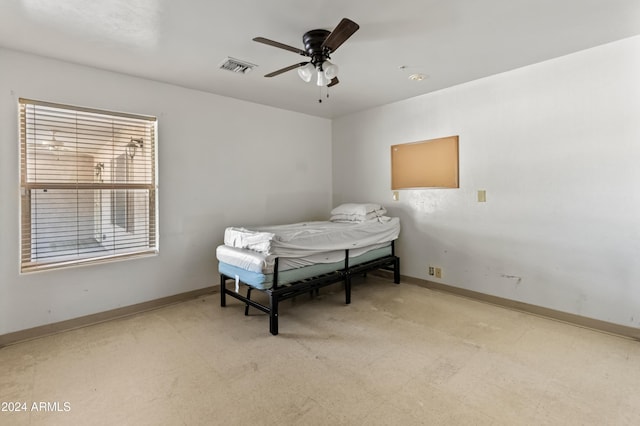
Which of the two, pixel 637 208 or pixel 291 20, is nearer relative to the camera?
pixel 291 20

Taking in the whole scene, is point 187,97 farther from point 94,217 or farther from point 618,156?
point 618,156

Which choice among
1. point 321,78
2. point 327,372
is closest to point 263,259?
point 327,372

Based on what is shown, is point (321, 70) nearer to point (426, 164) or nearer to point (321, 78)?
point (321, 78)

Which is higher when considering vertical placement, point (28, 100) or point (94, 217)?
point (28, 100)

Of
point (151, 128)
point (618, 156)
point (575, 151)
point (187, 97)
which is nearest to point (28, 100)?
point (151, 128)

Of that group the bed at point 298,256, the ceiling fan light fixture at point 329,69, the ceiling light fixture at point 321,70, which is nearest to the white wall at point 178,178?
the bed at point 298,256

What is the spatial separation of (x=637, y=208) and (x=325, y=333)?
2.95m

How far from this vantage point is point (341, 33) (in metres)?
1.99

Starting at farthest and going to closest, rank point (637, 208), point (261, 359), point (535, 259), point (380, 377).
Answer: point (535, 259)
point (637, 208)
point (261, 359)
point (380, 377)

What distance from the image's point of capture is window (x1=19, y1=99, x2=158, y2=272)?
275cm

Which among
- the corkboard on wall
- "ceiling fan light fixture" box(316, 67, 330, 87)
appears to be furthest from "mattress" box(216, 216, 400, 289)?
"ceiling fan light fixture" box(316, 67, 330, 87)

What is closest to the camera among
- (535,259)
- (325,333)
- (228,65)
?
(325,333)

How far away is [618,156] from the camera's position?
2.70 m

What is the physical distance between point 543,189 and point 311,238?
245 centimetres
